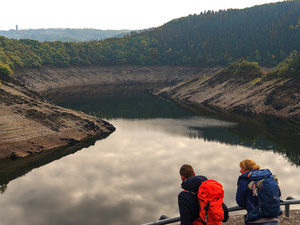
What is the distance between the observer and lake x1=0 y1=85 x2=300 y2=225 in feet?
85.9

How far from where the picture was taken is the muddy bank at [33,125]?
4359 cm

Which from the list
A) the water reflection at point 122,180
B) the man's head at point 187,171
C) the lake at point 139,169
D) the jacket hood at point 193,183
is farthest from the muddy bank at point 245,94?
the jacket hood at point 193,183

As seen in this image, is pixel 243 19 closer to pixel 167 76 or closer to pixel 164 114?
pixel 167 76

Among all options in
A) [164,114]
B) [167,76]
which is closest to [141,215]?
[164,114]

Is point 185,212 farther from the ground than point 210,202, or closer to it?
closer to it

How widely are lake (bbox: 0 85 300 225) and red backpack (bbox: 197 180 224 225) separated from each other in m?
16.3

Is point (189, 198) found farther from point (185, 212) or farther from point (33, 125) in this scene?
point (33, 125)

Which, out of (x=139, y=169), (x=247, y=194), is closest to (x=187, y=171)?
(x=247, y=194)

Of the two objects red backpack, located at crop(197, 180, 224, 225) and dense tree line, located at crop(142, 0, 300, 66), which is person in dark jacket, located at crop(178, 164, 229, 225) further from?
dense tree line, located at crop(142, 0, 300, 66)

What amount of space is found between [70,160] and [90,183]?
986cm

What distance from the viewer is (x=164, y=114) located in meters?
79.3

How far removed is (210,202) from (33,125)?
43.7 metres

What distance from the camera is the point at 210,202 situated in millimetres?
8844

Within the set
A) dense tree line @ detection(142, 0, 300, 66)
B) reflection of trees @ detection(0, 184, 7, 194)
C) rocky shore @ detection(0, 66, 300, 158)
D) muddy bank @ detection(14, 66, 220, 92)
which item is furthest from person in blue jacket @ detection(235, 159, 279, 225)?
dense tree line @ detection(142, 0, 300, 66)
